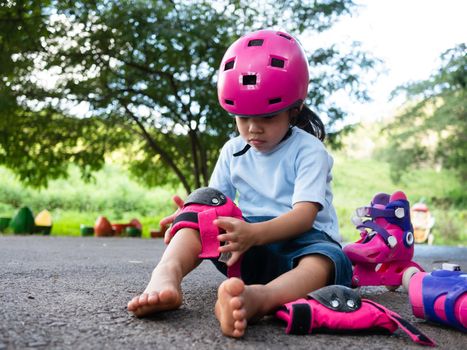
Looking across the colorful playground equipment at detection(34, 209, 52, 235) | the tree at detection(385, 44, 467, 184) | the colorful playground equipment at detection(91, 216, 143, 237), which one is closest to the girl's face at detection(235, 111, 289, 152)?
the colorful playground equipment at detection(34, 209, 52, 235)

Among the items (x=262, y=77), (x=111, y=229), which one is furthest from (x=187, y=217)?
(x=111, y=229)

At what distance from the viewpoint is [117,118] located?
9812 millimetres

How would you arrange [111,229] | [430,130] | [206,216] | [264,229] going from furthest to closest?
[430,130] → [111,229] → [206,216] → [264,229]

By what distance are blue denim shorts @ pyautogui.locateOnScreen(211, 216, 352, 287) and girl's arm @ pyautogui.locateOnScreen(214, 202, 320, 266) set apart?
2.5 inches

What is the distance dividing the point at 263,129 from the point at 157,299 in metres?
0.83

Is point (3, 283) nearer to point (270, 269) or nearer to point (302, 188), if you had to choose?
point (270, 269)

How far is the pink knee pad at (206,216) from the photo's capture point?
181 centimetres

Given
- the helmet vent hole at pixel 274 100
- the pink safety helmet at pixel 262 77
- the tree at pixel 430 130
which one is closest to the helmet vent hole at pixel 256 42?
the pink safety helmet at pixel 262 77

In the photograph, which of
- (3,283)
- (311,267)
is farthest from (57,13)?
(311,267)

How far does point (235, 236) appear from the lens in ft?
5.31

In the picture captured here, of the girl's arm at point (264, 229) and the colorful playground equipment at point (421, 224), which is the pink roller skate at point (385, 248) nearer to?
the girl's arm at point (264, 229)

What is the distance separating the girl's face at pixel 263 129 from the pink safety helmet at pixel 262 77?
54 millimetres

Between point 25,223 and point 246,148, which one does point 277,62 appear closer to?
point 246,148

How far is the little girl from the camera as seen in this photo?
174 centimetres
